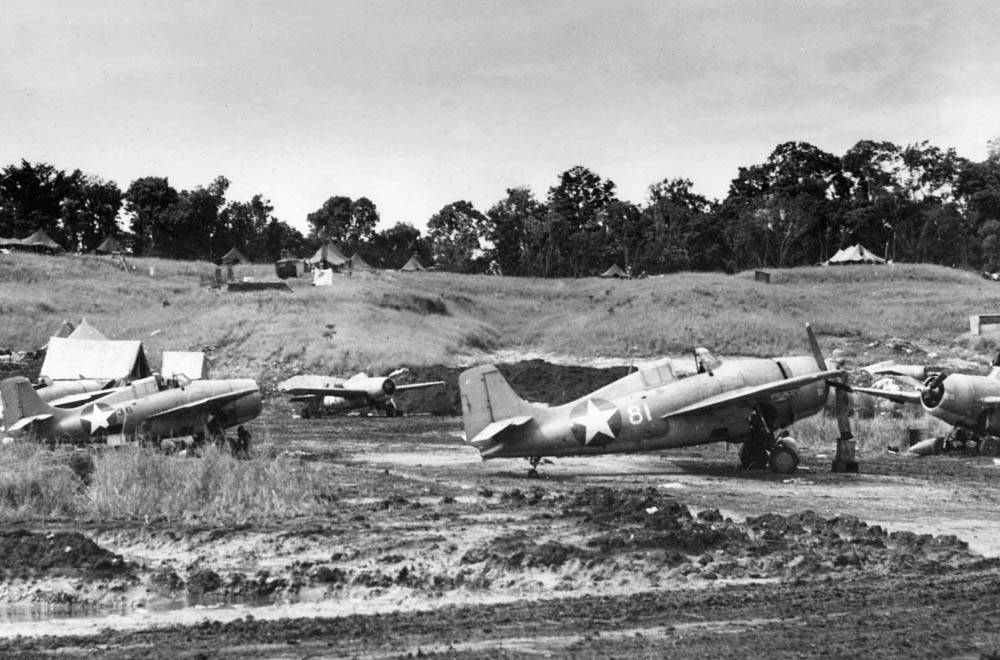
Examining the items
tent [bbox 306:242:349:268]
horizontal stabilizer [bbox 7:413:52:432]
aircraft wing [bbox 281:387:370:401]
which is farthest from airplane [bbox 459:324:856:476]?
tent [bbox 306:242:349:268]

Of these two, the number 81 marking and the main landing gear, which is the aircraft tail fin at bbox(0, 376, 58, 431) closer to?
the number 81 marking

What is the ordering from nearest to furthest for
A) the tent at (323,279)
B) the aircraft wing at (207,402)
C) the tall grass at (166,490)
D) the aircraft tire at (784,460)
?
the tall grass at (166,490), the aircraft tire at (784,460), the aircraft wing at (207,402), the tent at (323,279)

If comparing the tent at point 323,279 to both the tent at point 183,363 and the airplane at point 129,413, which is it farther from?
the airplane at point 129,413

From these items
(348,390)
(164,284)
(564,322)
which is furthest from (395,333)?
(164,284)

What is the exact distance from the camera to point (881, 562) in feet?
34.1

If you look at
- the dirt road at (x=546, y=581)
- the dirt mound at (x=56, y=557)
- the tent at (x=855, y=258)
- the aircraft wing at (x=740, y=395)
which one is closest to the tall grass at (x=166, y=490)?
the dirt road at (x=546, y=581)

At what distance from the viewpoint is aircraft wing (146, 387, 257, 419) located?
20.8m

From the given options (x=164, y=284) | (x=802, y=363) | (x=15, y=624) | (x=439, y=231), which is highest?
(x=439, y=231)

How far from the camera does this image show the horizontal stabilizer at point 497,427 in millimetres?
17297

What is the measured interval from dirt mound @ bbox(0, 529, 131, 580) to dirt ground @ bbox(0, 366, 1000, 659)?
28 millimetres

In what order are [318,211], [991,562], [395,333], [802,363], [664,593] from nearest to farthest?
[664,593] → [991,562] → [802,363] → [395,333] → [318,211]

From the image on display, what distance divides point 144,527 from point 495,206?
327 ft

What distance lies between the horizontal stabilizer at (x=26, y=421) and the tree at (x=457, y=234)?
296ft

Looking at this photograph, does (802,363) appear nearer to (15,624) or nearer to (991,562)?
(991,562)
